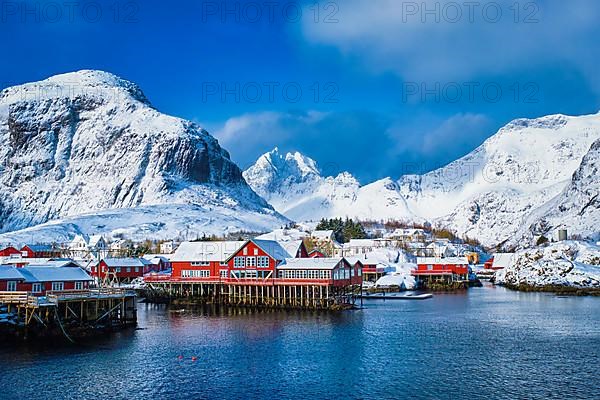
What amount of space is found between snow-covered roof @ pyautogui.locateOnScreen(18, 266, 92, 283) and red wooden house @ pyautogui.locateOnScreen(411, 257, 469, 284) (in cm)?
7334

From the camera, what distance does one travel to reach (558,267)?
10825cm

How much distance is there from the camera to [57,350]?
46.6m

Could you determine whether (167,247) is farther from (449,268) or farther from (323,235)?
(449,268)

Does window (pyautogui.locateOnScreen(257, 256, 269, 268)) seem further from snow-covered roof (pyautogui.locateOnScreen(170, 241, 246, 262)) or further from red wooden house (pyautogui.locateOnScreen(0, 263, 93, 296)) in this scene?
red wooden house (pyautogui.locateOnScreen(0, 263, 93, 296))

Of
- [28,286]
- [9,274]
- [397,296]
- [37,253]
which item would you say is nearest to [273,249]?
[397,296]

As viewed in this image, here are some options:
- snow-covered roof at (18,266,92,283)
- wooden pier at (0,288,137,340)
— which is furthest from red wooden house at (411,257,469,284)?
wooden pier at (0,288,137,340)

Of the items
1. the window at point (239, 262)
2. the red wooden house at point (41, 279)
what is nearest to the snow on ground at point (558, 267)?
the window at point (239, 262)

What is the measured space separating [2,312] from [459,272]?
295 feet

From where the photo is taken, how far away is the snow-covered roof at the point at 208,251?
8656 cm

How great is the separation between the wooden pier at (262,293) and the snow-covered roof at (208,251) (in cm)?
342

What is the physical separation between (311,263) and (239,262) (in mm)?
10162

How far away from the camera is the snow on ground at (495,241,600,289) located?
104125 millimetres

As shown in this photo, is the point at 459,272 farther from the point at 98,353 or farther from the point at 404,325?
the point at 98,353

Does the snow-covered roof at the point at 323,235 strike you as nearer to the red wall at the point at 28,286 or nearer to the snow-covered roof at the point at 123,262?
the snow-covered roof at the point at 123,262
